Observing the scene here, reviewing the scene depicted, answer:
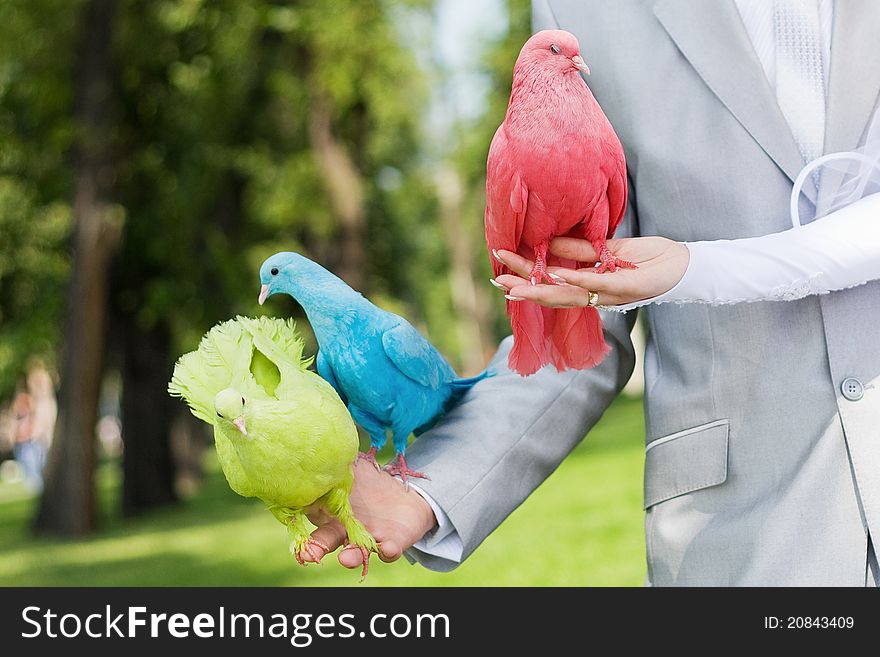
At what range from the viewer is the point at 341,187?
14.3m

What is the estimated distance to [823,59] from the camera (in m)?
1.88

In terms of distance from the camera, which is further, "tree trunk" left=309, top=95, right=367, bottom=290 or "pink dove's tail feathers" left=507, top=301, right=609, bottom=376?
"tree trunk" left=309, top=95, right=367, bottom=290

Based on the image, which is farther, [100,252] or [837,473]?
[100,252]

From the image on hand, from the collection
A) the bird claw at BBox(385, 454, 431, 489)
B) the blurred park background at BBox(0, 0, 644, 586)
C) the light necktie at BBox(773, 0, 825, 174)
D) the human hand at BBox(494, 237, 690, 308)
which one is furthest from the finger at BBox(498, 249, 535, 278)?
the blurred park background at BBox(0, 0, 644, 586)

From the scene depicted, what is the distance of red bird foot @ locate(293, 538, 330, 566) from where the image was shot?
1612 mm

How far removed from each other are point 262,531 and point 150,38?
6.19m

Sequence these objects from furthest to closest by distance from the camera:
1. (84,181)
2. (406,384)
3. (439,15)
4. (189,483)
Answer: (189,483) → (439,15) → (84,181) → (406,384)

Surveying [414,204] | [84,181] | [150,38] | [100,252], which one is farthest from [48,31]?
[414,204]

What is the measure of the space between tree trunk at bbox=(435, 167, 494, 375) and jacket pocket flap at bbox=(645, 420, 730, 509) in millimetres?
23383

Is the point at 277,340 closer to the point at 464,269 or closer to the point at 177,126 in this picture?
the point at 177,126

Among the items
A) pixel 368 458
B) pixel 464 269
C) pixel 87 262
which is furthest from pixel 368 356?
pixel 464 269

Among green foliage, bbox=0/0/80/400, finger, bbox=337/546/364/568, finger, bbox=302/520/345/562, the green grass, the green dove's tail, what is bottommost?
finger, bbox=337/546/364/568

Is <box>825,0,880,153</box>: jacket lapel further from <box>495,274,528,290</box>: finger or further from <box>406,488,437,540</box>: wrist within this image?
<box>406,488,437,540</box>: wrist

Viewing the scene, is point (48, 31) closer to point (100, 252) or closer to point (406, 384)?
point (100, 252)
